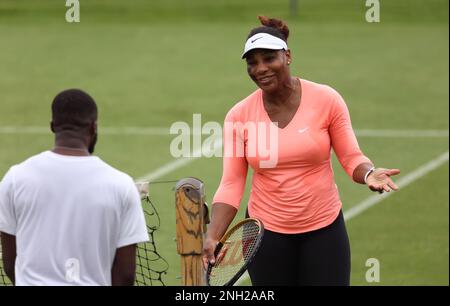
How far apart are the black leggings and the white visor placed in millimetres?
1241

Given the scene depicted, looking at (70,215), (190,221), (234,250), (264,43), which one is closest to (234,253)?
(234,250)

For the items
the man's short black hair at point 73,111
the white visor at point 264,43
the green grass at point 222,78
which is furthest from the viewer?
the green grass at point 222,78

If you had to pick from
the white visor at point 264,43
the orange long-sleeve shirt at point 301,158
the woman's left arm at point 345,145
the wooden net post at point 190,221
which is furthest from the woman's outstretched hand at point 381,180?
the wooden net post at point 190,221

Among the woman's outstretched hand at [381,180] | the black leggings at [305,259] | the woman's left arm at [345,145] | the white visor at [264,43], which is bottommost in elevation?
the black leggings at [305,259]

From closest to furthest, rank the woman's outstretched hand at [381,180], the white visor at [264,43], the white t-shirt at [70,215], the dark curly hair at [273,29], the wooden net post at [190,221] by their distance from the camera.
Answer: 1. the white t-shirt at [70,215]
2. the wooden net post at [190,221]
3. the woman's outstretched hand at [381,180]
4. the white visor at [264,43]
5. the dark curly hair at [273,29]

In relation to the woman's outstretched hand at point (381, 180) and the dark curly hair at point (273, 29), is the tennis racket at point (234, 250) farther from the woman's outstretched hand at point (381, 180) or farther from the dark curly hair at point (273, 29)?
the dark curly hair at point (273, 29)

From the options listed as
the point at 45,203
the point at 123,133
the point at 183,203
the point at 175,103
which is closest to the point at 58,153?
the point at 45,203

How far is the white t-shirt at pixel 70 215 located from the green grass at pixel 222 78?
5997 mm

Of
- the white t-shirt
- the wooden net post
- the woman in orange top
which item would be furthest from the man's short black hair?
the woman in orange top

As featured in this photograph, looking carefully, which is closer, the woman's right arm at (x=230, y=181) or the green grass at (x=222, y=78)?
the woman's right arm at (x=230, y=181)

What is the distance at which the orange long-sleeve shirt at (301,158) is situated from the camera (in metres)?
8.00

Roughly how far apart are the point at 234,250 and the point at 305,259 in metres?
0.61

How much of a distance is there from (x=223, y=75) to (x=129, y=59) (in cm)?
249

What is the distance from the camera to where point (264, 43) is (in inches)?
313
